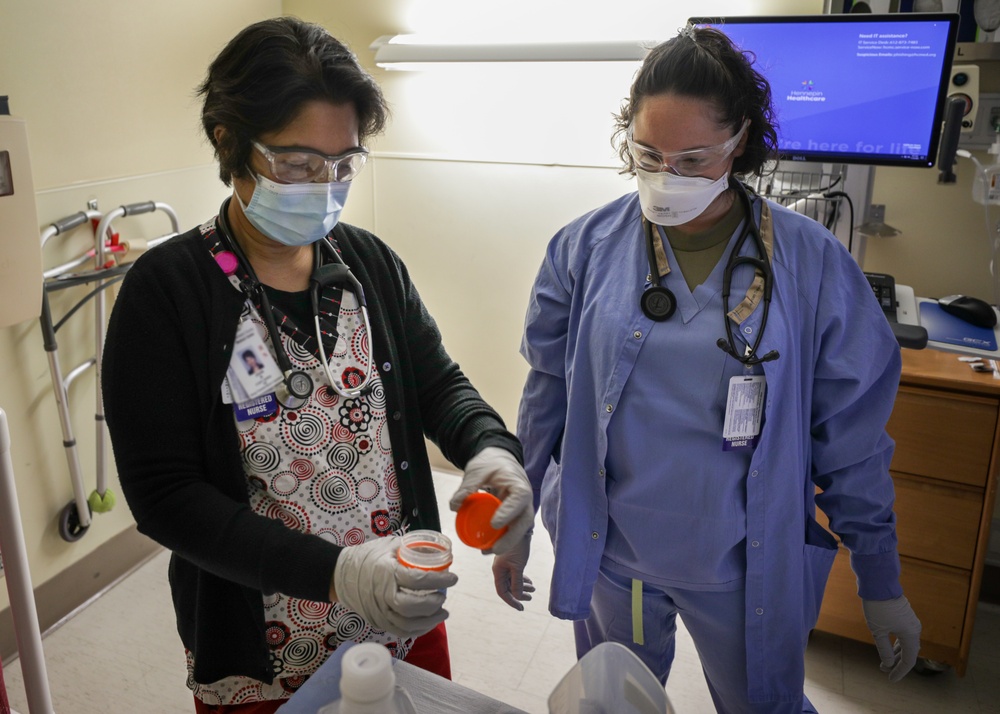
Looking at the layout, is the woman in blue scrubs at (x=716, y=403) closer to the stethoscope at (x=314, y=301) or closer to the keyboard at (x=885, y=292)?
the stethoscope at (x=314, y=301)

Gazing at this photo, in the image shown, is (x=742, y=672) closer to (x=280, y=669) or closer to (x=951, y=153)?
(x=280, y=669)

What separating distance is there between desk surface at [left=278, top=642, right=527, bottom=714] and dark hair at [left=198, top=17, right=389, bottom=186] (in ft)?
2.32

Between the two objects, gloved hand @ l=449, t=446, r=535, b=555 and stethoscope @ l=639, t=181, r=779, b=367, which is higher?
stethoscope @ l=639, t=181, r=779, b=367

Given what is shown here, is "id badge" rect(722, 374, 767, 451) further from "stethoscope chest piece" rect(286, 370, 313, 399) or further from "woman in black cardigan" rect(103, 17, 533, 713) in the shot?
"stethoscope chest piece" rect(286, 370, 313, 399)

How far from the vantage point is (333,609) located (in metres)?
1.18

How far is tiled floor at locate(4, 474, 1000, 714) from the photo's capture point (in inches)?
85.1

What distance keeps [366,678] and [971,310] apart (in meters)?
2.12

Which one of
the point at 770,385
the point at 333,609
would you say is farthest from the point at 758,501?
the point at 333,609

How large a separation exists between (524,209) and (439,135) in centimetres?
43

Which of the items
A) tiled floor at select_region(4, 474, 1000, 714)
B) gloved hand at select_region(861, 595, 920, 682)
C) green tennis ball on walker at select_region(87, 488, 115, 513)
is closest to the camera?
gloved hand at select_region(861, 595, 920, 682)

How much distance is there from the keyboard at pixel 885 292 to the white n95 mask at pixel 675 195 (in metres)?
1.06

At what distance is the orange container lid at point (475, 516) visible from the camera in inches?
41.3

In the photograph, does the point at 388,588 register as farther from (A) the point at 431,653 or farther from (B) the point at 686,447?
(B) the point at 686,447

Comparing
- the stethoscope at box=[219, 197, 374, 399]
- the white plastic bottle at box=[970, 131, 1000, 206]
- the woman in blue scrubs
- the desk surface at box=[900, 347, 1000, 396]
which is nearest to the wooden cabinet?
the desk surface at box=[900, 347, 1000, 396]
